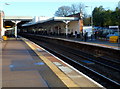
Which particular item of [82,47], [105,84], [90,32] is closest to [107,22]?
[90,32]

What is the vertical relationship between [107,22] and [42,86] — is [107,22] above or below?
above

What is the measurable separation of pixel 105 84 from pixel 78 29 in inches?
1764

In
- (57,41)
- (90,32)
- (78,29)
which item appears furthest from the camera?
(78,29)

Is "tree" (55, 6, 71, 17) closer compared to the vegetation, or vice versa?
the vegetation

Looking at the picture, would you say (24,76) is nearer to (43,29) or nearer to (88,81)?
(88,81)

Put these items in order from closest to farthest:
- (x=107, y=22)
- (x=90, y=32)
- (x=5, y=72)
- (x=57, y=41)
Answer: (x=5, y=72) → (x=57, y=41) → (x=90, y=32) → (x=107, y=22)

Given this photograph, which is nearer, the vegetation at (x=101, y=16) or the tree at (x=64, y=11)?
the vegetation at (x=101, y=16)

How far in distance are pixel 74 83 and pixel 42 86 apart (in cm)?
121

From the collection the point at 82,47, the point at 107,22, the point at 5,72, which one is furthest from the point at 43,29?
the point at 5,72

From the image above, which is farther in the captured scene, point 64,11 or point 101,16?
point 64,11

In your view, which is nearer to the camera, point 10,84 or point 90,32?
point 10,84

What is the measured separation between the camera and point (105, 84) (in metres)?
9.15

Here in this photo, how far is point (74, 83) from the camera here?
737 centimetres

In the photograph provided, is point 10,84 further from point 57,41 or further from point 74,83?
point 57,41
